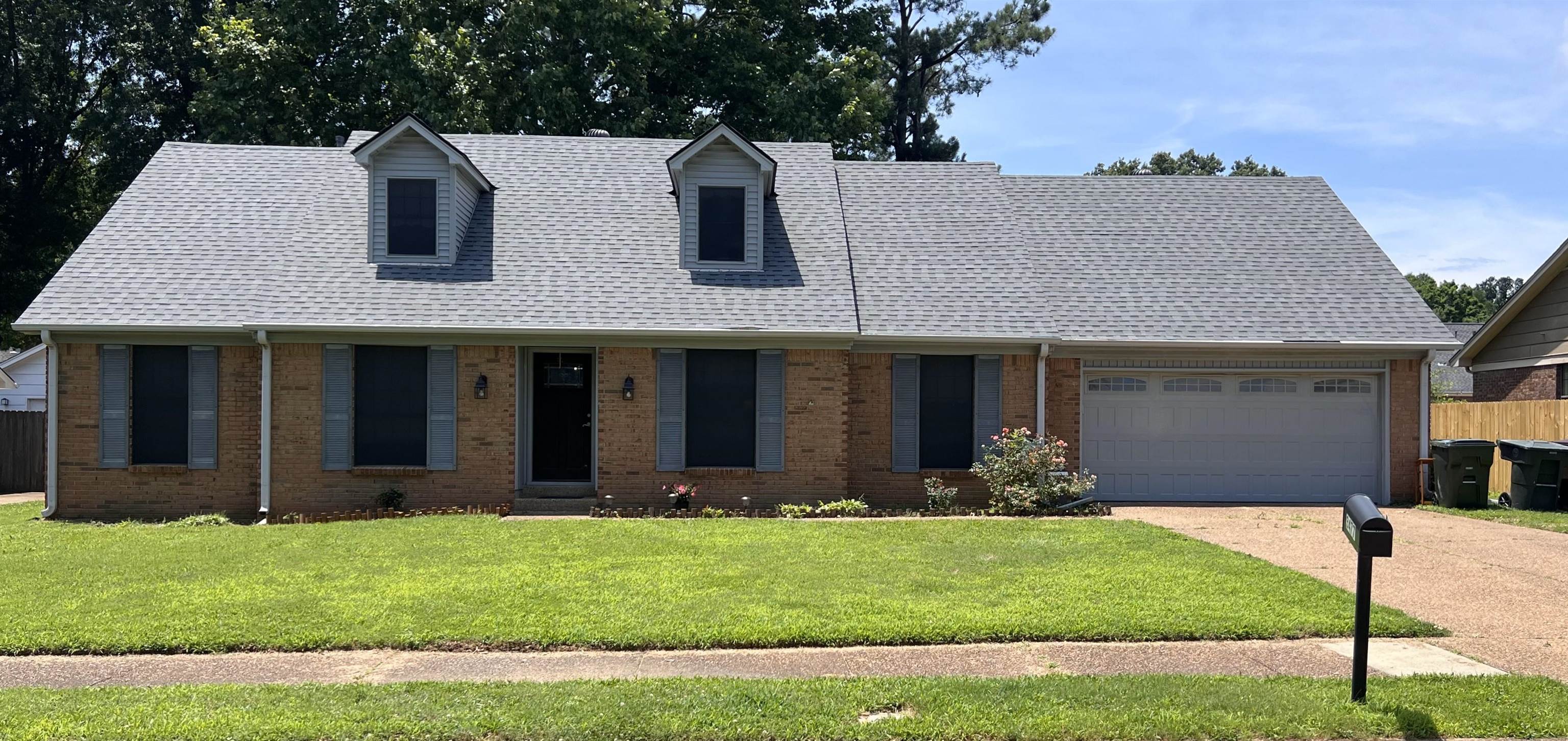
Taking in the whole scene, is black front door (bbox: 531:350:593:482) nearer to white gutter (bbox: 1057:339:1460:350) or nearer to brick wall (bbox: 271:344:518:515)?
brick wall (bbox: 271:344:518:515)

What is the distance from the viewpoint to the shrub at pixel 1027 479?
49.8ft

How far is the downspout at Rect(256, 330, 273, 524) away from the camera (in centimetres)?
1527

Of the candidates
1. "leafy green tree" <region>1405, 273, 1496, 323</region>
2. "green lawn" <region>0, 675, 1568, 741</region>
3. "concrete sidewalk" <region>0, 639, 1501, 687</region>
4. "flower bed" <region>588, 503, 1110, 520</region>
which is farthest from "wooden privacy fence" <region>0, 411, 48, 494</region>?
"leafy green tree" <region>1405, 273, 1496, 323</region>

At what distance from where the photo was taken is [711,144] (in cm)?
1697

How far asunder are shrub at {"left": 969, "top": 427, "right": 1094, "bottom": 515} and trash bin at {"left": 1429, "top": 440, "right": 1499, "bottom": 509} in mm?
5387

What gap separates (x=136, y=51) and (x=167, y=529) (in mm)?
24135

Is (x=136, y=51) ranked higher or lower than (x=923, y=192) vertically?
higher

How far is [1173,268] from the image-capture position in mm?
18703

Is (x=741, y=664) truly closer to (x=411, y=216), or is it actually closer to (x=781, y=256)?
(x=781, y=256)

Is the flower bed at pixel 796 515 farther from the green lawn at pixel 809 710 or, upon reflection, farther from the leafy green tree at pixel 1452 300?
the leafy green tree at pixel 1452 300

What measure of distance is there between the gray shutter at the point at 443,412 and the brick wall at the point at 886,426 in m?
5.66

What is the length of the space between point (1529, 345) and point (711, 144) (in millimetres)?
16060

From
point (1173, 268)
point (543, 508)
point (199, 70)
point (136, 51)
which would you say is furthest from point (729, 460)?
point (136, 51)

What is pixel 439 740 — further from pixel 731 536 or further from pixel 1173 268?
pixel 1173 268
